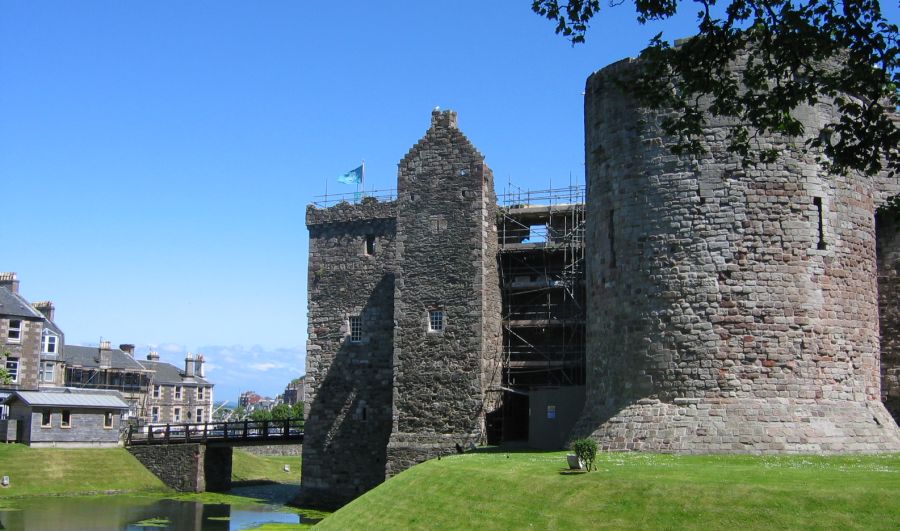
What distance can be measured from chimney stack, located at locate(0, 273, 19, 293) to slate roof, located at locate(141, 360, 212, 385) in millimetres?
22263

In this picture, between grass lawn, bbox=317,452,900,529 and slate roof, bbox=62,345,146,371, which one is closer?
grass lawn, bbox=317,452,900,529

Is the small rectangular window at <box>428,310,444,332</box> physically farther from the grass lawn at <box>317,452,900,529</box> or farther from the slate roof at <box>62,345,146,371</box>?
the slate roof at <box>62,345,146,371</box>

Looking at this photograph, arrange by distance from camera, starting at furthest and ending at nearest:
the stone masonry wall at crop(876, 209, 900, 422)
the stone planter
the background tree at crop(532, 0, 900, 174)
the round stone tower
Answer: the stone masonry wall at crop(876, 209, 900, 422) → the round stone tower → the stone planter → the background tree at crop(532, 0, 900, 174)

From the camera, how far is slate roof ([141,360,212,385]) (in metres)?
82.4

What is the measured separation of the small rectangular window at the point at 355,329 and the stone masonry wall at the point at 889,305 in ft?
66.3

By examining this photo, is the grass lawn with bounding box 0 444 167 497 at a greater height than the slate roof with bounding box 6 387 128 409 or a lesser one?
lesser

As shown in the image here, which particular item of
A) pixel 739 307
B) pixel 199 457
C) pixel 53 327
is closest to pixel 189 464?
pixel 199 457

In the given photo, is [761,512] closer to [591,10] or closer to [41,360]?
[591,10]

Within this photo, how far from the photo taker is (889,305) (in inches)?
1019

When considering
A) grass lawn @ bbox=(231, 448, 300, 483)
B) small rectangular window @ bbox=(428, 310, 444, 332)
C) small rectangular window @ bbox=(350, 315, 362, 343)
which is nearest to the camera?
small rectangular window @ bbox=(428, 310, 444, 332)

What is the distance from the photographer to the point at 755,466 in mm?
19281

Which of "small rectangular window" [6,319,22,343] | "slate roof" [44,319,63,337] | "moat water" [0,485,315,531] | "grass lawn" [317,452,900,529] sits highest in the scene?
"slate roof" [44,319,63,337]

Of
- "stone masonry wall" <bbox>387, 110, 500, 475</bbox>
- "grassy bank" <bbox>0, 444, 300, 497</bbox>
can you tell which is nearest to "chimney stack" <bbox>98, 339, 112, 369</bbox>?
"grassy bank" <bbox>0, 444, 300, 497</bbox>

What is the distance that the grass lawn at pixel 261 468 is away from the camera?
1927 inches
